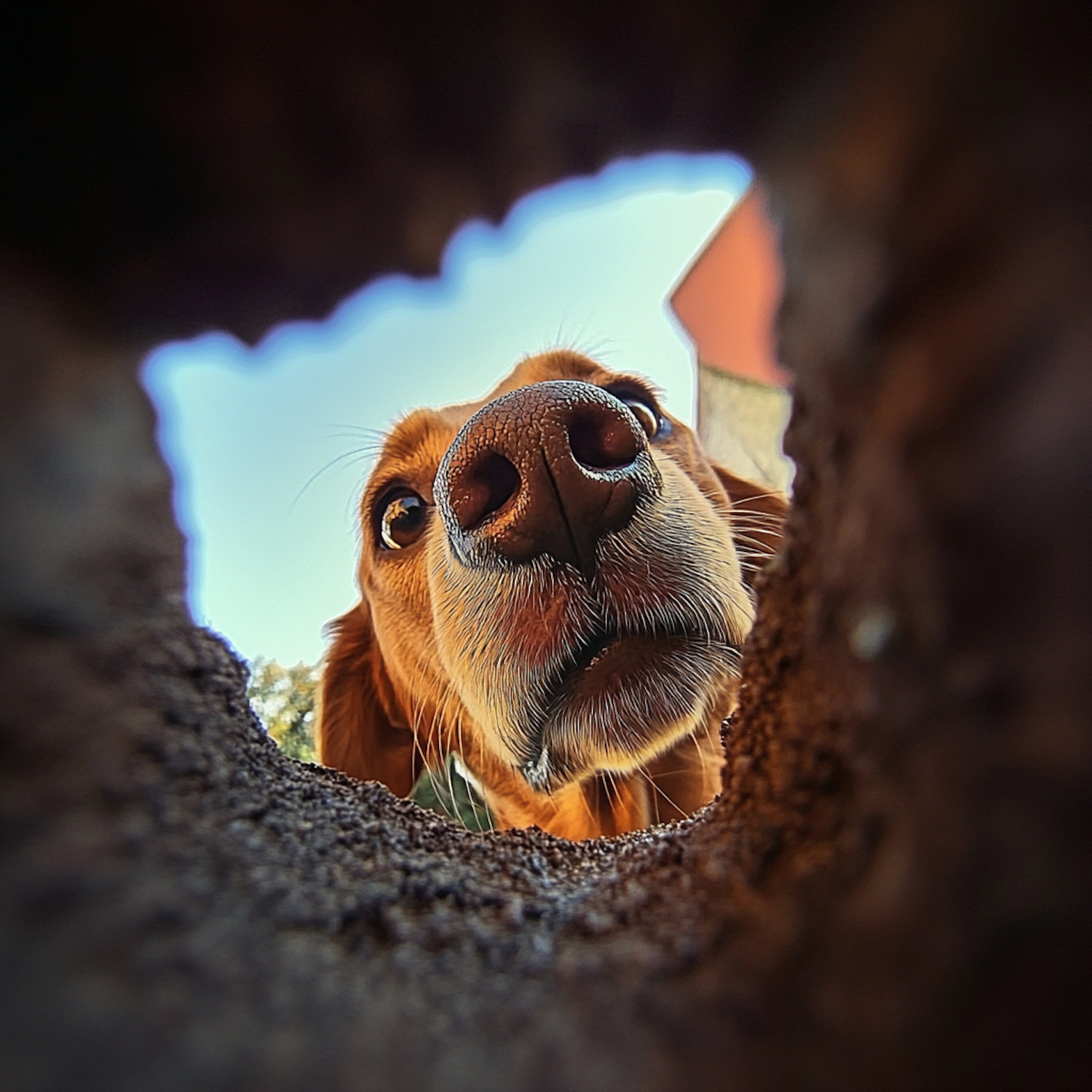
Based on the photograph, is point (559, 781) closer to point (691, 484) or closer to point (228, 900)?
point (691, 484)

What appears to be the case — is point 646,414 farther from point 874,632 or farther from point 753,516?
point 874,632

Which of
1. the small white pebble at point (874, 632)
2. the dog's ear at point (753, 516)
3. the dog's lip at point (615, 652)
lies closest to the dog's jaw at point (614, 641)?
the dog's lip at point (615, 652)

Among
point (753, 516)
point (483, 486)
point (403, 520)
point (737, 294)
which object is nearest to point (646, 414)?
point (753, 516)

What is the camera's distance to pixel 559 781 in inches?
77.7

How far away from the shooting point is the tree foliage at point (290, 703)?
1831 millimetres

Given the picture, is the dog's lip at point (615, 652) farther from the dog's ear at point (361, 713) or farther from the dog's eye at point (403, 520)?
the dog's ear at point (361, 713)

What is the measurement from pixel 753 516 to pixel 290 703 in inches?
68.5

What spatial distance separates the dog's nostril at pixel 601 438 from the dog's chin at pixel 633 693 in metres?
0.41

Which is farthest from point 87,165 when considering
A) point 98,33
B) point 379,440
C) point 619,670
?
point 379,440

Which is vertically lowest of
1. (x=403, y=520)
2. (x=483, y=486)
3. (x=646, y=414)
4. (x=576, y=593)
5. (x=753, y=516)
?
(x=576, y=593)

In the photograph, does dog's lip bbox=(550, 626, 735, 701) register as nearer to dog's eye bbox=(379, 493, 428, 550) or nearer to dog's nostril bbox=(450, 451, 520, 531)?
dog's nostril bbox=(450, 451, 520, 531)

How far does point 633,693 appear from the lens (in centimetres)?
177

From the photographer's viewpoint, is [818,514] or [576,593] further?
[576,593]

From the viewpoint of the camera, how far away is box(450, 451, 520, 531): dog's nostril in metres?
1.52
